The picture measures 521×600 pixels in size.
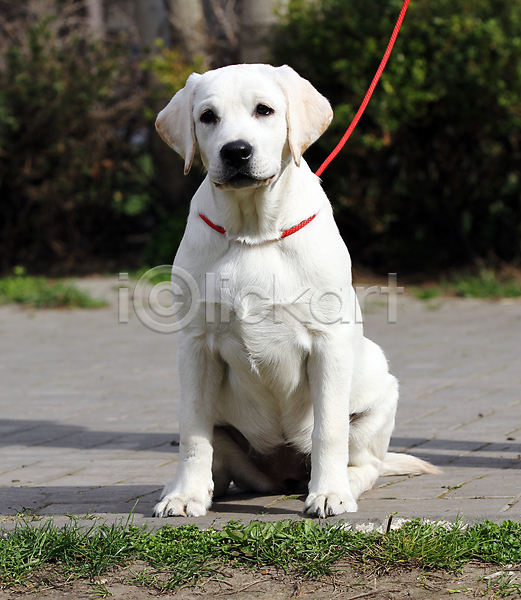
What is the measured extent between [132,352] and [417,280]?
494 centimetres

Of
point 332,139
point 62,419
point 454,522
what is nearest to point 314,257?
point 454,522

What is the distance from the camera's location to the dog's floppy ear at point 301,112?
133 inches

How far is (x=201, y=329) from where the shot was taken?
3.36m

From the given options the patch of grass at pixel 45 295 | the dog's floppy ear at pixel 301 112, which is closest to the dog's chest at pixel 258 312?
the dog's floppy ear at pixel 301 112

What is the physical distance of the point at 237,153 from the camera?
321cm

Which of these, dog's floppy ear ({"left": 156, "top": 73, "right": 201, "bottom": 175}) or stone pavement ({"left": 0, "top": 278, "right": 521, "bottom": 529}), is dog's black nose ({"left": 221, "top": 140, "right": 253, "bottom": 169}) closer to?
dog's floppy ear ({"left": 156, "top": 73, "right": 201, "bottom": 175})

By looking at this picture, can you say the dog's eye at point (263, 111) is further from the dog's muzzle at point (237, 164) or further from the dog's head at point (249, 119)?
the dog's muzzle at point (237, 164)

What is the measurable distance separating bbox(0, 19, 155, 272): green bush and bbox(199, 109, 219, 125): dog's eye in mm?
8688

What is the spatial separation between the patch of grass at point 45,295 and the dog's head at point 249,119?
723 centimetres

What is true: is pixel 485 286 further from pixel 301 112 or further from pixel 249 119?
pixel 249 119

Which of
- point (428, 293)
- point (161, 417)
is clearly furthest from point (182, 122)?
point (428, 293)

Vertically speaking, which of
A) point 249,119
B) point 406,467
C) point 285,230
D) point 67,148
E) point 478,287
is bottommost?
point 406,467

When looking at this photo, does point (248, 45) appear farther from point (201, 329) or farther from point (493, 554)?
point (493, 554)

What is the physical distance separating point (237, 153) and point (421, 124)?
8.05 meters
